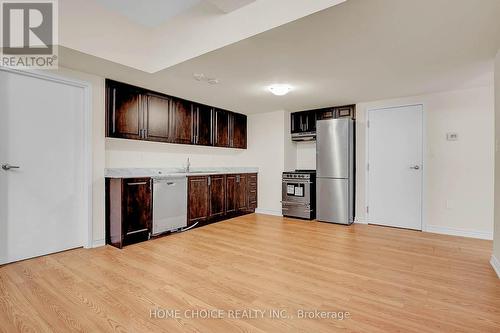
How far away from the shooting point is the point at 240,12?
2391 millimetres

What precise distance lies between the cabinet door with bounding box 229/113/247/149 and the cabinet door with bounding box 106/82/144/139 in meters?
2.17

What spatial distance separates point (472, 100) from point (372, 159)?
1.63 m

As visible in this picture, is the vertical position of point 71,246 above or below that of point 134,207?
below

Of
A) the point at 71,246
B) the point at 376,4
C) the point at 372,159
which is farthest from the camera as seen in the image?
the point at 372,159

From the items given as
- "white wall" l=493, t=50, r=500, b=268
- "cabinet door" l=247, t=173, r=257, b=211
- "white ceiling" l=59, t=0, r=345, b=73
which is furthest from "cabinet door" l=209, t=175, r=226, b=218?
"white wall" l=493, t=50, r=500, b=268

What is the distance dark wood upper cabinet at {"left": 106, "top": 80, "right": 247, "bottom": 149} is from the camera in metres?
3.62

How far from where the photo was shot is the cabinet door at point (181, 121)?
439cm

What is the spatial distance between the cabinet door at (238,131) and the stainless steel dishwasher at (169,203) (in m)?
1.90

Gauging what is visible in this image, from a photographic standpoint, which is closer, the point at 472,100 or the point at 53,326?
the point at 53,326

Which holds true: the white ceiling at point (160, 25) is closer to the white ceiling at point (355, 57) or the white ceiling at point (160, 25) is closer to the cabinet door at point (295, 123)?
the white ceiling at point (355, 57)

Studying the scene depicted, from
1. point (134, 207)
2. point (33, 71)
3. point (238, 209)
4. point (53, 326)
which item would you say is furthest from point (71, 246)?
point (238, 209)

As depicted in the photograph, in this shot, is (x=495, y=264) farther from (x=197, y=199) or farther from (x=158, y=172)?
(x=158, y=172)

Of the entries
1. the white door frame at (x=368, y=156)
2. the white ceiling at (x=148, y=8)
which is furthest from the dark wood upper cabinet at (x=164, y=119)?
the white door frame at (x=368, y=156)

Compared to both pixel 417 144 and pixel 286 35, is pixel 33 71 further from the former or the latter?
pixel 417 144
